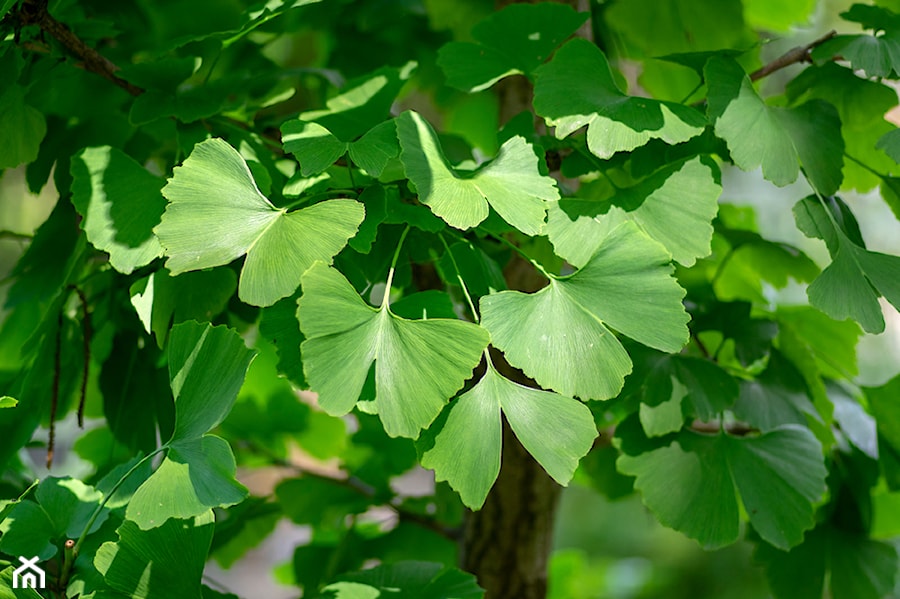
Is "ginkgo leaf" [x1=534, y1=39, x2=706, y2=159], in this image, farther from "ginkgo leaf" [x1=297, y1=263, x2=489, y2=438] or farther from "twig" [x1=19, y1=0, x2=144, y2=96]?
"twig" [x1=19, y1=0, x2=144, y2=96]

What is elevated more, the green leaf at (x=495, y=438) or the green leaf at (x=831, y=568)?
the green leaf at (x=495, y=438)

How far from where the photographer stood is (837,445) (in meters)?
0.50

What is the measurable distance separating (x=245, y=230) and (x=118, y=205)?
0.31 ft

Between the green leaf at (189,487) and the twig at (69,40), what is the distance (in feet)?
0.68

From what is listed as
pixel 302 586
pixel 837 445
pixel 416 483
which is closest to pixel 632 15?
pixel 837 445

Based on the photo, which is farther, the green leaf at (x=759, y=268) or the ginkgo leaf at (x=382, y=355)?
the green leaf at (x=759, y=268)

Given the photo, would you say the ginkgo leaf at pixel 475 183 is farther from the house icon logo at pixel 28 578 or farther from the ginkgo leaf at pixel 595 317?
the house icon logo at pixel 28 578

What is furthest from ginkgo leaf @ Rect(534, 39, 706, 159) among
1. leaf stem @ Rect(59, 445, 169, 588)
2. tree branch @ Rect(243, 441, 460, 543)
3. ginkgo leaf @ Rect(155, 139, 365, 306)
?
tree branch @ Rect(243, 441, 460, 543)

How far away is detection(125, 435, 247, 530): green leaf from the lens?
28 centimetres

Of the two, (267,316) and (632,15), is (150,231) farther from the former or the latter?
(632,15)

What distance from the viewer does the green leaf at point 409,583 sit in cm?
36

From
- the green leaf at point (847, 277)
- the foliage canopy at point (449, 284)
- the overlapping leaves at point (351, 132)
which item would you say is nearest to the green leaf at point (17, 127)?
the foliage canopy at point (449, 284)

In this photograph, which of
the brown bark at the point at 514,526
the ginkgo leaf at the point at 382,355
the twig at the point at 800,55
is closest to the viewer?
the ginkgo leaf at the point at 382,355

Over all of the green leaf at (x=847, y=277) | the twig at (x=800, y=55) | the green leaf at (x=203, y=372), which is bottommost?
the green leaf at (x=847, y=277)
